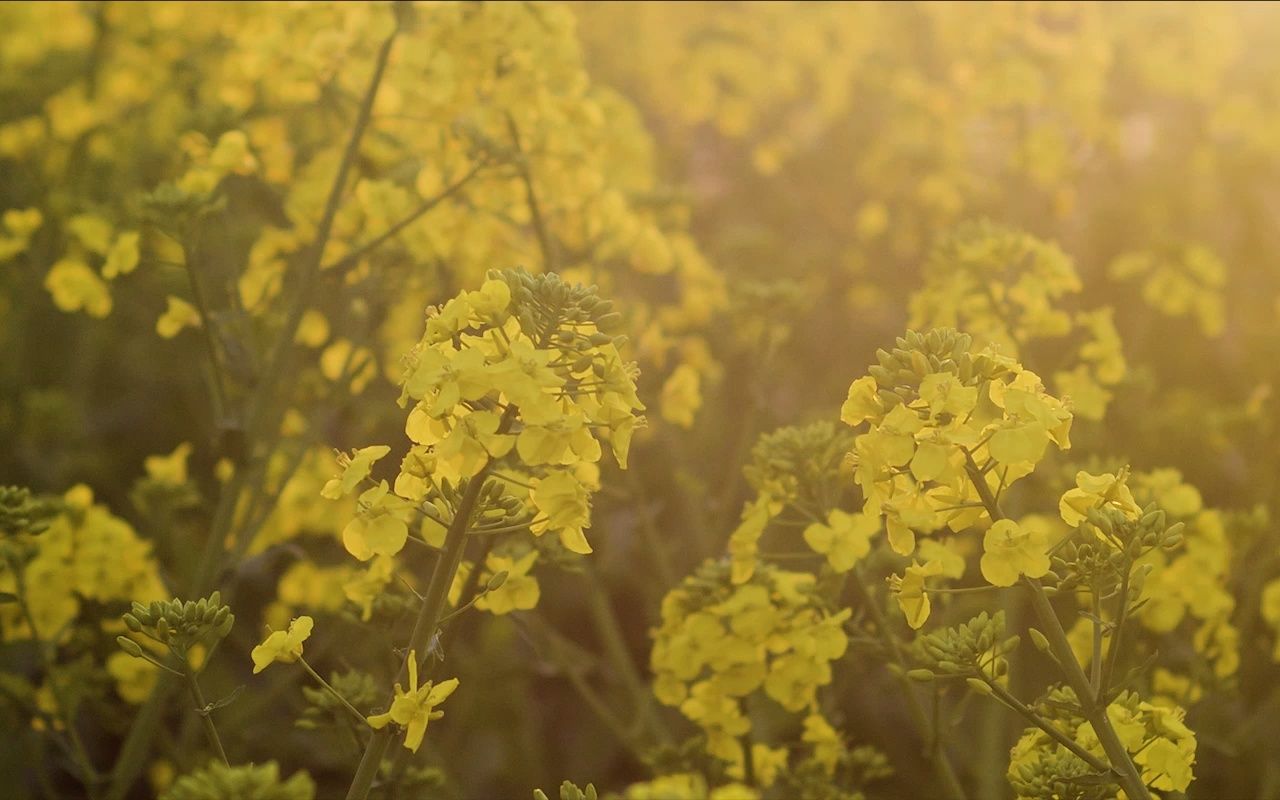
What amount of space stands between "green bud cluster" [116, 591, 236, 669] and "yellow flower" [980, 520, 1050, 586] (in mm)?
1028

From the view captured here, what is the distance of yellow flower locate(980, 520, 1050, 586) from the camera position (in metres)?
1.50

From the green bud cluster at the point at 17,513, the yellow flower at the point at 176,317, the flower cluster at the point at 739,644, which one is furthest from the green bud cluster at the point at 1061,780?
the yellow flower at the point at 176,317

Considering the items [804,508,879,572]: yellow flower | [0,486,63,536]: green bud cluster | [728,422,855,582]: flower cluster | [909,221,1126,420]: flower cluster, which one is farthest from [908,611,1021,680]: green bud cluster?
[0,486,63,536]: green bud cluster

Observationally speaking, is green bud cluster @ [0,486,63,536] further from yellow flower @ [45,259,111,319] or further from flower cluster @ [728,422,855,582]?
flower cluster @ [728,422,855,582]

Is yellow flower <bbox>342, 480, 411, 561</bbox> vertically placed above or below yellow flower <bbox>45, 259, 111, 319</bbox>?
below

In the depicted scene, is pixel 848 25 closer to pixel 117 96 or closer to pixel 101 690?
pixel 117 96

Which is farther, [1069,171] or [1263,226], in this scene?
[1263,226]

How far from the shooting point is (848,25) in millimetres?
4926

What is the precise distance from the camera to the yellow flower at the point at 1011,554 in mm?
1503

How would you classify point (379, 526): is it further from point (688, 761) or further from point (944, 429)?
point (688, 761)

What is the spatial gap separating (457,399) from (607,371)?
0.68ft

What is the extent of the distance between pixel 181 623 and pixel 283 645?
0.19 meters

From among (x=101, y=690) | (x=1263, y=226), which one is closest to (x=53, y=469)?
(x=101, y=690)

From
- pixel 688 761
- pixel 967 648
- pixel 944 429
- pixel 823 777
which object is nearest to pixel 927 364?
pixel 944 429
